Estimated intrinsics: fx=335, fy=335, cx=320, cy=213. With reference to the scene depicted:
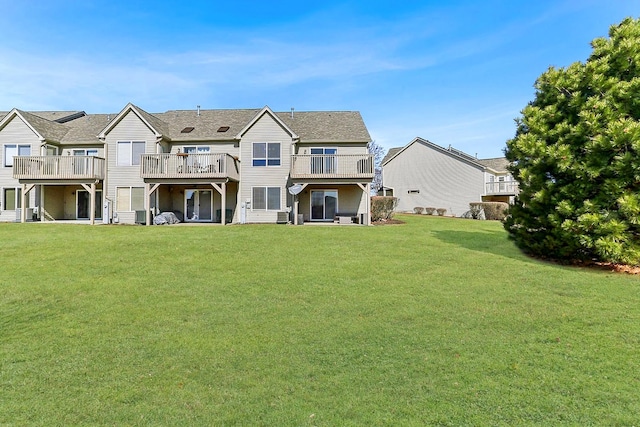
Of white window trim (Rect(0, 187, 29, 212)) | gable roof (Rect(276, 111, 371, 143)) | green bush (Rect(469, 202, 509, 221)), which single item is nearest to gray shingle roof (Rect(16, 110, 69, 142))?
white window trim (Rect(0, 187, 29, 212))

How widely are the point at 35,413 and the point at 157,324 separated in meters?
2.44

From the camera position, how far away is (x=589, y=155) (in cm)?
952

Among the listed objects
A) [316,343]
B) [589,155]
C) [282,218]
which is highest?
[589,155]

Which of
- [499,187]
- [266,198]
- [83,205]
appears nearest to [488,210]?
[499,187]

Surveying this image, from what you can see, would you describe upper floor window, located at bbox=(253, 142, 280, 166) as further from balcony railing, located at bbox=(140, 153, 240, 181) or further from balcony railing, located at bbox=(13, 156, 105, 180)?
balcony railing, located at bbox=(13, 156, 105, 180)

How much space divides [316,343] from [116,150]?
22.8m

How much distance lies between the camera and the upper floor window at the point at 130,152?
2239 centimetres

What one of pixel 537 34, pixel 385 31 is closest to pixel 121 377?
pixel 385 31

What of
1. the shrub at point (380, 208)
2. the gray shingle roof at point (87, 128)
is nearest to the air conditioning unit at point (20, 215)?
the gray shingle roof at point (87, 128)

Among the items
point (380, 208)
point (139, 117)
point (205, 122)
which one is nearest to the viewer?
point (139, 117)

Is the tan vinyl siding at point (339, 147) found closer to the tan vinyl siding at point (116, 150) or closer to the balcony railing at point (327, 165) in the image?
the balcony railing at point (327, 165)

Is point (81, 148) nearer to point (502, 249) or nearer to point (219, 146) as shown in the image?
point (219, 146)

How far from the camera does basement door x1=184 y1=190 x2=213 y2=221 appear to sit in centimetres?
2327

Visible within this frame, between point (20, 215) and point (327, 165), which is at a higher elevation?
point (327, 165)
